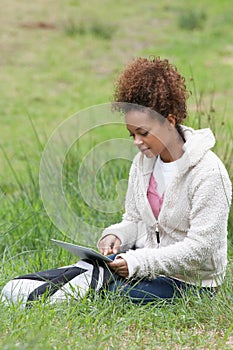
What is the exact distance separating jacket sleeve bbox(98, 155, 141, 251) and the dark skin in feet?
0.82

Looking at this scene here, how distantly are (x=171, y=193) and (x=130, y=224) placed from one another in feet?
1.46

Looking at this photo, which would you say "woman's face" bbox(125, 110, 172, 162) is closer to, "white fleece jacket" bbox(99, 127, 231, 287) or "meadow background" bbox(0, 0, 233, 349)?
"white fleece jacket" bbox(99, 127, 231, 287)

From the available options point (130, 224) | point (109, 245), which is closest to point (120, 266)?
point (109, 245)

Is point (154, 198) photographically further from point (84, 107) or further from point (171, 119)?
point (84, 107)

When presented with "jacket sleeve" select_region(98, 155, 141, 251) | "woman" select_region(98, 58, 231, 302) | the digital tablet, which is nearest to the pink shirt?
"woman" select_region(98, 58, 231, 302)

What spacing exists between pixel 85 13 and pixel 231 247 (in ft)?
28.3

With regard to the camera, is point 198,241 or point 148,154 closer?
point 198,241

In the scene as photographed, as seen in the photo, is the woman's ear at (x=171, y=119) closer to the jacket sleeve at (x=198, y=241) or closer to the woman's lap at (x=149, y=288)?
the jacket sleeve at (x=198, y=241)

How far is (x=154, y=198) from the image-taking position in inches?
158

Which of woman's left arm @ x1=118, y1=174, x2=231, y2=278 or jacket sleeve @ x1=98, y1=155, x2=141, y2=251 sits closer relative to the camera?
woman's left arm @ x1=118, y1=174, x2=231, y2=278

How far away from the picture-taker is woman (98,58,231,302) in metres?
3.75

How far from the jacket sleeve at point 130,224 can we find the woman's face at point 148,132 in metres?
0.30

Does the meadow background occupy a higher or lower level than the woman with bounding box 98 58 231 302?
lower

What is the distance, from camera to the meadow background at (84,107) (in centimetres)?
342
